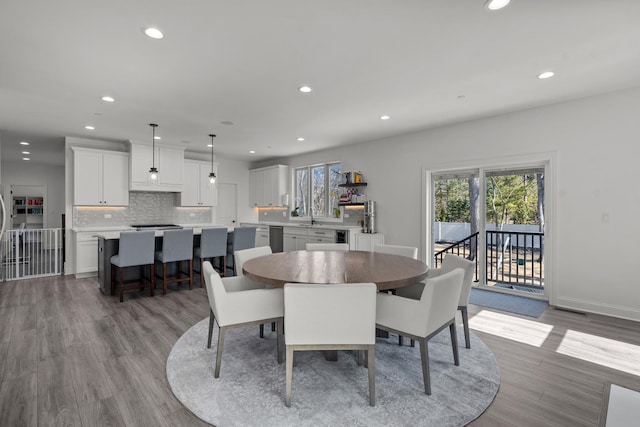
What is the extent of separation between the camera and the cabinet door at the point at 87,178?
5422 mm

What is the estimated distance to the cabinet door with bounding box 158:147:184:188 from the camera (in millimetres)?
6195

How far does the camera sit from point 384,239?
18.4ft

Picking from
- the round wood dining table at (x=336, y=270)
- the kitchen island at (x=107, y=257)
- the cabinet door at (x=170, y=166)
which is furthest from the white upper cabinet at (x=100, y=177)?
the round wood dining table at (x=336, y=270)

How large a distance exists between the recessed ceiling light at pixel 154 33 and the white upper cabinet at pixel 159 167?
4.12 meters

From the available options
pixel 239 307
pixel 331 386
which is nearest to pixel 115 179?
pixel 239 307

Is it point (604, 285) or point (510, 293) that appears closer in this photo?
point (604, 285)

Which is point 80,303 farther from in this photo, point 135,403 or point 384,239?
point 384,239

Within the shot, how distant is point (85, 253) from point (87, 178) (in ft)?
4.31

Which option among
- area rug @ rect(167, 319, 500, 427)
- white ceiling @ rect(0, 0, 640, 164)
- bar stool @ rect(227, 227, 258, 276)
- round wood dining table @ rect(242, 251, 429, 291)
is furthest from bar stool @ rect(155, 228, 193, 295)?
round wood dining table @ rect(242, 251, 429, 291)

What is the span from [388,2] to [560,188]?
325 centimetres

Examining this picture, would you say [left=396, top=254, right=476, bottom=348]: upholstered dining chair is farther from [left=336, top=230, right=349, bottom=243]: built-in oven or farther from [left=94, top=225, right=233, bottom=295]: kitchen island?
[left=94, top=225, right=233, bottom=295]: kitchen island

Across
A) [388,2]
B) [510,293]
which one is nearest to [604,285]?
[510,293]

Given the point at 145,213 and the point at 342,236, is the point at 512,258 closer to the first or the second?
the point at 342,236

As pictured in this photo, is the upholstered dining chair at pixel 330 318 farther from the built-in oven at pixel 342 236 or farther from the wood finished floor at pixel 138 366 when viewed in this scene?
the built-in oven at pixel 342 236
